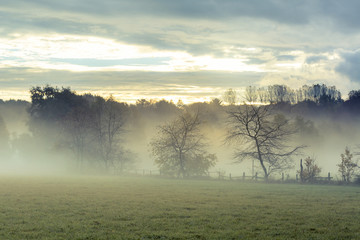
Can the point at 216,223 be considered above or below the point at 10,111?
below

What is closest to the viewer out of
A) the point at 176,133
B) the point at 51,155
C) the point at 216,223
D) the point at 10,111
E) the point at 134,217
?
the point at 216,223

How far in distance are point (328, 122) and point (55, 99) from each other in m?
91.6

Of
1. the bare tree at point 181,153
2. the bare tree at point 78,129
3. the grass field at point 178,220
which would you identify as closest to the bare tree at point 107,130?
the bare tree at point 78,129

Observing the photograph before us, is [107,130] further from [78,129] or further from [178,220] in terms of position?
[178,220]

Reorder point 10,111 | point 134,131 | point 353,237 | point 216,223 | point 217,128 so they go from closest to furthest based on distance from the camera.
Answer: point 353,237
point 216,223
point 134,131
point 217,128
point 10,111

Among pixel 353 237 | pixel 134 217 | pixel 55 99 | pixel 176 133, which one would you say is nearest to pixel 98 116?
pixel 55 99

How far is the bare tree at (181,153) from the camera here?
6462cm

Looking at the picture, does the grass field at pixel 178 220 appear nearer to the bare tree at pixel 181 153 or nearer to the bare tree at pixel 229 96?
the bare tree at pixel 181 153

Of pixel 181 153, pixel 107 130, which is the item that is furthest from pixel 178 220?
pixel 107 130

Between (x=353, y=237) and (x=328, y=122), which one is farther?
(x=328, y=122)

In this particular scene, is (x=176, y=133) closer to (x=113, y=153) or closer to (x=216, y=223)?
(x=113, y=153)

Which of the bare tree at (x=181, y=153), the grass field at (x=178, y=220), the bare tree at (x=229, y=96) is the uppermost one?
the bare tree at (x=229, y=96)

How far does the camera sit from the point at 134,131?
116 m

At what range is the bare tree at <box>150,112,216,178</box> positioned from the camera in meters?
64.6
